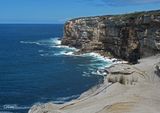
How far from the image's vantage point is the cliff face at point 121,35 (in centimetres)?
12031

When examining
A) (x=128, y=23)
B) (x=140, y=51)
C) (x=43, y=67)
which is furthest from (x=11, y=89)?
(x=128, y=23)

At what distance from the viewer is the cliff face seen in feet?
395

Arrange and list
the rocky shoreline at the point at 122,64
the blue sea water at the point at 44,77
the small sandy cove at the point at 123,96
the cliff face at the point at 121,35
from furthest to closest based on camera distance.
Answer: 1. the cliff face at the point at 121,35
2. the blue sea water at the point at 44,77
3. the rocky shoreline at the point at 122,64
4. the small sandy cove at the point at 123,96

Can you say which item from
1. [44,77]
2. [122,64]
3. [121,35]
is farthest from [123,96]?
[121,35]

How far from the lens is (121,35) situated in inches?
5699

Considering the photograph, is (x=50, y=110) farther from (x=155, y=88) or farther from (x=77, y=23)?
(x=77, y=23)

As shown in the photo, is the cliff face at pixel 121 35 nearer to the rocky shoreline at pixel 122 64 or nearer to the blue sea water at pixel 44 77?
the rocky shoreline at pixel 122 64

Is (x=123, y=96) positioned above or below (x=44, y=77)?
above

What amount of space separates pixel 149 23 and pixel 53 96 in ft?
157

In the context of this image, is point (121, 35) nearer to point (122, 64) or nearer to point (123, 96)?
point (122, 64)

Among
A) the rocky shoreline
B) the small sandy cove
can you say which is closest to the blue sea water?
the rocky shoreline

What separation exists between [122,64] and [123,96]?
9.21 meters

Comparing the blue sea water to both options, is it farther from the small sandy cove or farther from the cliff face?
the small sandy cove

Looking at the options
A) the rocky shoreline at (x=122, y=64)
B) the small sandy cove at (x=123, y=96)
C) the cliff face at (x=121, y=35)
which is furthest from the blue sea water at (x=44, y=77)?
the small sandy cove at (x=123, y=96)
